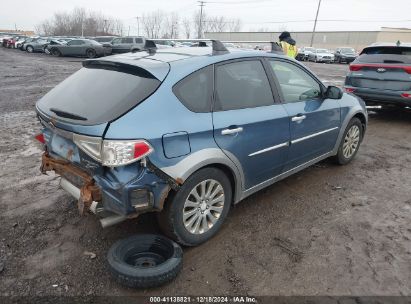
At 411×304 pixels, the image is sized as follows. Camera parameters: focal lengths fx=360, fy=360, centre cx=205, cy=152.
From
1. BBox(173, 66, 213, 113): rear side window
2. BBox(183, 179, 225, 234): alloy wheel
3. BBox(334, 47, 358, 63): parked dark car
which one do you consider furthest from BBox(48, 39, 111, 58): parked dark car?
BBox(183, 179, 225, 234): alloy wheel

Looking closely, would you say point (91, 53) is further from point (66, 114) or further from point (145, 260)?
point (145, 260)

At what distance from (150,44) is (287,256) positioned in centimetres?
267

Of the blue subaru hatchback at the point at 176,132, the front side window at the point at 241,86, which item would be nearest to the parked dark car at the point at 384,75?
the blue subaru hatchback at the point at 176,132

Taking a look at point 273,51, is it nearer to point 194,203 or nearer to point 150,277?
point 194,203

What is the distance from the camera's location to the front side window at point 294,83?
3904 mm

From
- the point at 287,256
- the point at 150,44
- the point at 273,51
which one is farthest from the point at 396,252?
the point at 150,44

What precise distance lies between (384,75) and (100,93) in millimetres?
6689

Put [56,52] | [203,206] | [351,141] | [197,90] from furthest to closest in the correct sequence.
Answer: [56,52] < [351,141] < [203,206] < [197,90]

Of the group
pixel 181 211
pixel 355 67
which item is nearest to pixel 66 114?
pixel 181 211

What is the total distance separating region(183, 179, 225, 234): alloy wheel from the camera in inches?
122

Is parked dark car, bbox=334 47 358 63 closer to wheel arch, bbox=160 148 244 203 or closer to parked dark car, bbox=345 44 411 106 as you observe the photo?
parked dark car, bbox=345 44 411 106

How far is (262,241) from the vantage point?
337cm

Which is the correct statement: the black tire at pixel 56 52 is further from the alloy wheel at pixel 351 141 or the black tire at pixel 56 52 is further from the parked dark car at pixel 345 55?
the alloy wheel at pixel 351 141

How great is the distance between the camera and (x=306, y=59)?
1465 inches
